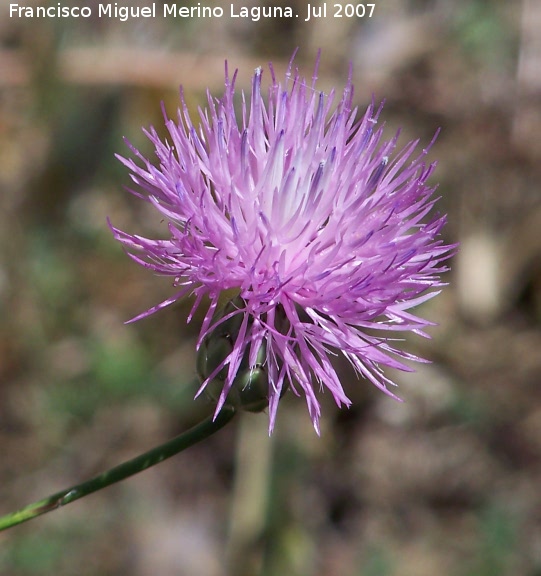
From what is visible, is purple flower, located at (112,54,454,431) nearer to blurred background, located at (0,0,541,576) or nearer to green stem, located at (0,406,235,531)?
green stem, located at (0,406,235,531)

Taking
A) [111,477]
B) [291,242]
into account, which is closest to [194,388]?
[291,242]

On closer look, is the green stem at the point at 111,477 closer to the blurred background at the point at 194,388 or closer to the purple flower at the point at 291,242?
the purple flower at the point at 291,242

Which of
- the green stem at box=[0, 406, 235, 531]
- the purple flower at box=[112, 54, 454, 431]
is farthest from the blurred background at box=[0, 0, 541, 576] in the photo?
the purple flower at box=[112, 54, 454, 431]

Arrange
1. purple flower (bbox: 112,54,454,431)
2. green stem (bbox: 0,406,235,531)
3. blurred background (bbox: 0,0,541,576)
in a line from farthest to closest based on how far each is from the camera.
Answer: blurred background (bbox: 0,0,541,576)
purple flower (bbox: 112,54,454,431)
green stem (bbox: 0,406,235,531)

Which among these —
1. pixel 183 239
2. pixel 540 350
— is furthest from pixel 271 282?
pixel 540 350

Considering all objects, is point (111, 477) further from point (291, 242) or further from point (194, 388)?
point (194, 388)

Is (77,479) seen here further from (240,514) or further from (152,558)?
(240,514)

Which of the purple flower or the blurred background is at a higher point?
the purple flower
